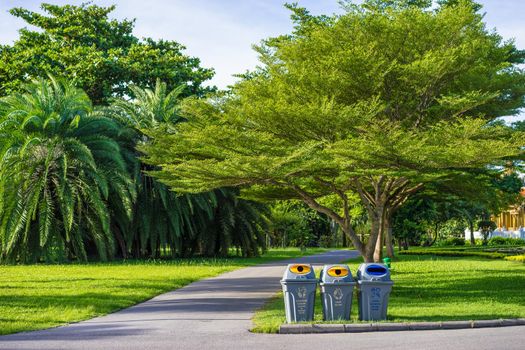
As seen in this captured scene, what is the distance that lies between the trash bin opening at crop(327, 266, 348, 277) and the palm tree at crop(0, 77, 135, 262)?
18303 millimetres

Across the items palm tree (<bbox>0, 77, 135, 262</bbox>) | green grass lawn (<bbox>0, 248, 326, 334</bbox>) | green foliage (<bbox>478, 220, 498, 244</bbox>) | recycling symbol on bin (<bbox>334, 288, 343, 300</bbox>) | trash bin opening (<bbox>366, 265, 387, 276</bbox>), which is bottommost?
green grass lawn (<bbox>0, 248, 326, 334</bbox>)

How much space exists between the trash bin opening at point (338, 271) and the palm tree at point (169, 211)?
64.0ft

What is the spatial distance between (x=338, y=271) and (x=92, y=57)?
30.2m

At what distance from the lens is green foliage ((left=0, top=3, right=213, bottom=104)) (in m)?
38.5

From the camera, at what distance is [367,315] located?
11703mm

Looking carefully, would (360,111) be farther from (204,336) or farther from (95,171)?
(95,171)

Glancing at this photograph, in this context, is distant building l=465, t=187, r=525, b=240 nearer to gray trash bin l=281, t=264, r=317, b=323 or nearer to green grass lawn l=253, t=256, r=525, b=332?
green grass lawn l=253, t=256, r=525, b=332

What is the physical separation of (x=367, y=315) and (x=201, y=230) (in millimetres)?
23698

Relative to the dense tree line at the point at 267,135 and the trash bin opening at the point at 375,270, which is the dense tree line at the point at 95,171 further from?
the trash bin opening at the point at 375,270

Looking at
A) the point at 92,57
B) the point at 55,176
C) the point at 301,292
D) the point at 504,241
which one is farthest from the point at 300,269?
the point at 504,241

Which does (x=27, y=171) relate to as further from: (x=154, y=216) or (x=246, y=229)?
(x=246, y=229)

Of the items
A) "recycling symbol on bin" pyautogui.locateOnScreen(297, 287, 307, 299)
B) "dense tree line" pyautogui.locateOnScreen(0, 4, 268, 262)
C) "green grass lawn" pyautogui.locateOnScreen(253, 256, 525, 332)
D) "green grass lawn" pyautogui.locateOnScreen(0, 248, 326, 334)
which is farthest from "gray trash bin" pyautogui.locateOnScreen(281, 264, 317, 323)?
"dense tree line" pyautogui.locateOnScreen(0, 4, 268, 262)

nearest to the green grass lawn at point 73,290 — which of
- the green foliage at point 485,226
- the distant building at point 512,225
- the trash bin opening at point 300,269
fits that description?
the trash bin opening at point 300,269

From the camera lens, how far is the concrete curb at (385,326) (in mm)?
10977
